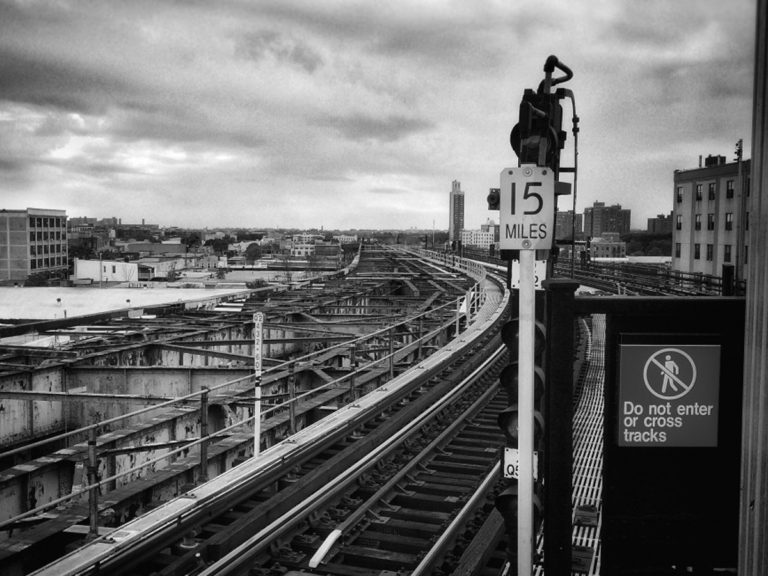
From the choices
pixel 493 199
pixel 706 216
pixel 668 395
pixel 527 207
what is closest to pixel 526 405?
pixel 668 395

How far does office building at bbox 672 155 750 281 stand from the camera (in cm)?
5534

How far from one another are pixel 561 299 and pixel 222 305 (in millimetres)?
31194

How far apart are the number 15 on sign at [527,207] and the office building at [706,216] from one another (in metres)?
51.9

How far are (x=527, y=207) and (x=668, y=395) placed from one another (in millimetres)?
1531

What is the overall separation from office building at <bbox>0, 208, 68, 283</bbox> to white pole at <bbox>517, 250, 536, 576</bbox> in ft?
314

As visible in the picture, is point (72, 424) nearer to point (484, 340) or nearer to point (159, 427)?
point (159, 427)

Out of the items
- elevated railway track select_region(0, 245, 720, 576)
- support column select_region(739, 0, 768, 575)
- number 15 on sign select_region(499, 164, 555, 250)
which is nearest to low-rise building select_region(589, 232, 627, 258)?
elevated railway track select_region(0, 245, 720, 576)

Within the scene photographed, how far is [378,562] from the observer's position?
23.4 ft

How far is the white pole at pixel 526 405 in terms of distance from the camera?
4547mm

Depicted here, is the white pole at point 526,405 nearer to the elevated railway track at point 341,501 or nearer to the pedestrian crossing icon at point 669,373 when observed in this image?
the pedestrian crossing icon at point 669,373

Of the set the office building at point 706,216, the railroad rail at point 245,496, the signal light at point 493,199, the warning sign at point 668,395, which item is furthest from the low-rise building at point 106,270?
the warning sign at point 668,395

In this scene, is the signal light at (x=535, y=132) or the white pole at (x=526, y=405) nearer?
the white pole at (x=526, y=405)

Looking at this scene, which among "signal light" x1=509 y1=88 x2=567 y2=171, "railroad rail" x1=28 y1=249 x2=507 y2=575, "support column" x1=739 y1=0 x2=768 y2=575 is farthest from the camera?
"railroad rail" x1=28 y1=249 x2=507 y2=575

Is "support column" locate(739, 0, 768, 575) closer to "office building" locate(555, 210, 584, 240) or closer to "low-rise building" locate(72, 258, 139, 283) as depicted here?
"office building" locate(555, 210, 584, 240)
